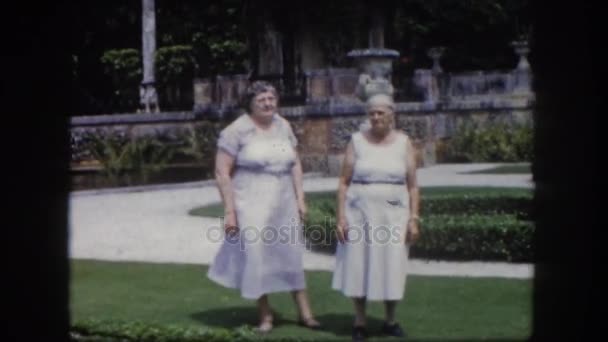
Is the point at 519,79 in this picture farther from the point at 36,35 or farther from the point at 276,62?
the point at 36,35

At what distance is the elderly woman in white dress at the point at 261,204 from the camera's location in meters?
6.81

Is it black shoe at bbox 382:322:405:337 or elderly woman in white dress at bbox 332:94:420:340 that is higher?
elderly woman in white dress at bbox 332:94:420:340

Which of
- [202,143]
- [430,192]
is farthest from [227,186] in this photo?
[202,143]

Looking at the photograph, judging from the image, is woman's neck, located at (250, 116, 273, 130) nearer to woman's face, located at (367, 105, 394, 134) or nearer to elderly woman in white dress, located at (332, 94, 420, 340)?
elderly woman in white dress, located at (332, 94, 420, 340)

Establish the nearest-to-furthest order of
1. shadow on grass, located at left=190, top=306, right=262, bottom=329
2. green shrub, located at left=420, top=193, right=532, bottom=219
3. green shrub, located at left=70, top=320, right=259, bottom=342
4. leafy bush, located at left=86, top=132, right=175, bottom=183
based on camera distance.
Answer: green shrub, located at left=70, top=320, right=259, bottom=342, shadow on grass, located at left=190, top=306, right=262, bottom=329, green shrub, located at left=420, top=193, right=532, bottom=219, leafy bush, located at left=86, top=132, right=175, bottom=183

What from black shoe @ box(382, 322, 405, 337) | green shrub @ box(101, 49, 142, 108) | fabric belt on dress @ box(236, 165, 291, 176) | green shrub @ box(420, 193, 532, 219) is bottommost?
black shoe @ box(382, 322, 405, 337)

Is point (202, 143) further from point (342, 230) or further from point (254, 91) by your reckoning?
point (342, 230)

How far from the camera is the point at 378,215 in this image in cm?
661

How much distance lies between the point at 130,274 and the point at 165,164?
1068 cm

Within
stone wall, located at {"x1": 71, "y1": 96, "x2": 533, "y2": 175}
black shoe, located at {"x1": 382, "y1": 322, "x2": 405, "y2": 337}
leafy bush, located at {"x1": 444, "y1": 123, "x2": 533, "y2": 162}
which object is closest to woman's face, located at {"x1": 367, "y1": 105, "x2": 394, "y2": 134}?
black shoe, located at {"x1": 382, "y1": 322, "x2": 405, "y2": 337}

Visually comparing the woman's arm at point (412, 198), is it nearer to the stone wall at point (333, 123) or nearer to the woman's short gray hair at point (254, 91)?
the woman's short gray hair at point (254, 91)

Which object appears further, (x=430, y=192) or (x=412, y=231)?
(x=430, y=192)

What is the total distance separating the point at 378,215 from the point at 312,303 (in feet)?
5.23

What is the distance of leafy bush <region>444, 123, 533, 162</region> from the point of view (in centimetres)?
2209
